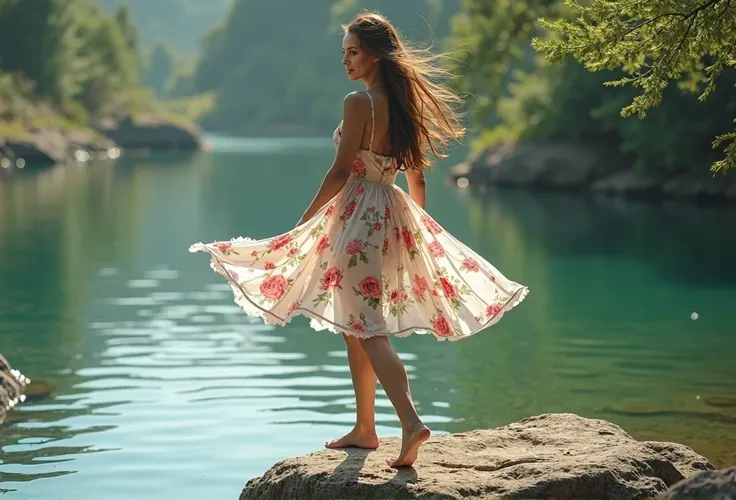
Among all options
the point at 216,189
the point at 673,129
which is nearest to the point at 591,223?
the point at 673,129

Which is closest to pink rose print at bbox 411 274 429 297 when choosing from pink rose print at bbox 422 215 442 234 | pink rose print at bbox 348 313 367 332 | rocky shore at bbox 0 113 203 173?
pink rose print at bbox 422 215 442 234

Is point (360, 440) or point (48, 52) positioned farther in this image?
point (48, 52)

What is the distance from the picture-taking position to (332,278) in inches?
235

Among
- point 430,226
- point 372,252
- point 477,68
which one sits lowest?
point 372,252

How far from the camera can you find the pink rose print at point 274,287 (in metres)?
6.09

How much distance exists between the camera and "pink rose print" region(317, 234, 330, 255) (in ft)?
20.0

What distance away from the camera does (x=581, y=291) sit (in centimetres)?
1634

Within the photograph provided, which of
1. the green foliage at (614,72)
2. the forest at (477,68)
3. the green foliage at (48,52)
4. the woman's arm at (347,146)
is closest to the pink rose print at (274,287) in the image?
the woman's arm at (347,146)

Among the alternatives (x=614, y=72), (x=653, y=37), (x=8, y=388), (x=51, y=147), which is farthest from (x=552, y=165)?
(x=653, y=37)

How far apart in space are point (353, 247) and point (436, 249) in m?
0.51

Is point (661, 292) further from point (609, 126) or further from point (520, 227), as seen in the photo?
point (609, 126)

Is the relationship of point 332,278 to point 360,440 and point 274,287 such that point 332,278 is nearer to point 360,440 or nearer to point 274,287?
point 274,287

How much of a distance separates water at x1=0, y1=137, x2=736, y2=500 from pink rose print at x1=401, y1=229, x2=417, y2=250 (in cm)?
202

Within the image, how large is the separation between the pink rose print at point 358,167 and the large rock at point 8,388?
426cm
